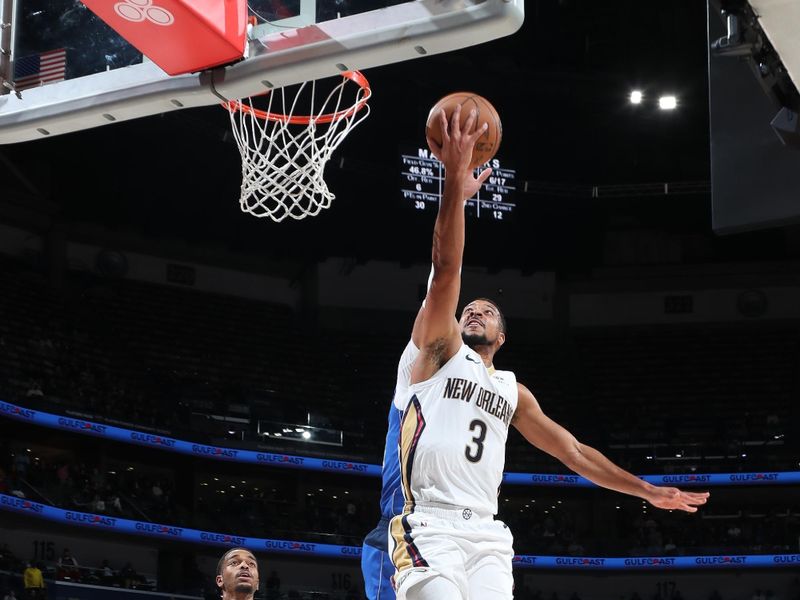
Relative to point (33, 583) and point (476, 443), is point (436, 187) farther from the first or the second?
point (476, 443)

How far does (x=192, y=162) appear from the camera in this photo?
22.1 m

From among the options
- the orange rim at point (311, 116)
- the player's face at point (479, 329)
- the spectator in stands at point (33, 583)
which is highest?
the orange rim at point (311, 116)

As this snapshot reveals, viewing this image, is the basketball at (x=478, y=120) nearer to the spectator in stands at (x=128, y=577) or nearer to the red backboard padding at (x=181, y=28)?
the red backboard padding at (x=181, y=28)

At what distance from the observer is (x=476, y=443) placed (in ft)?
13.5

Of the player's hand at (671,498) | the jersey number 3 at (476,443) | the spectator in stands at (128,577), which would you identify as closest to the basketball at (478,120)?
the jersey number 3 at (476,443)

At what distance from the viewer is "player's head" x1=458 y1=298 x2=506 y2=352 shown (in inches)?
174

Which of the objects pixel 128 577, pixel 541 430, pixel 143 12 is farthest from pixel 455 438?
pixel 128 577

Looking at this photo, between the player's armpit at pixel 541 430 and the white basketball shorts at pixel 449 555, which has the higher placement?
the player's armpit at pixel 541 430

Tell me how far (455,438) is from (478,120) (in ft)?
3.82

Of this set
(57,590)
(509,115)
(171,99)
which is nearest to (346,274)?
(509,115)

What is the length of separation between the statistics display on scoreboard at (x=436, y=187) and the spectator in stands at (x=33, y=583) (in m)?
9.57

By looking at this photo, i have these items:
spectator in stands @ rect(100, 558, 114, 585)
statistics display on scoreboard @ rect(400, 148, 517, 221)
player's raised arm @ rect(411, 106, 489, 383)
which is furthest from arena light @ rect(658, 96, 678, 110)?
player's raised arm @ rect(411, 106, 489, 383)

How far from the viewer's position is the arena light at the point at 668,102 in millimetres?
21844

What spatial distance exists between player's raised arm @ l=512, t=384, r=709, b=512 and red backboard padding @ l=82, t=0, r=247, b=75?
1.90 meters
